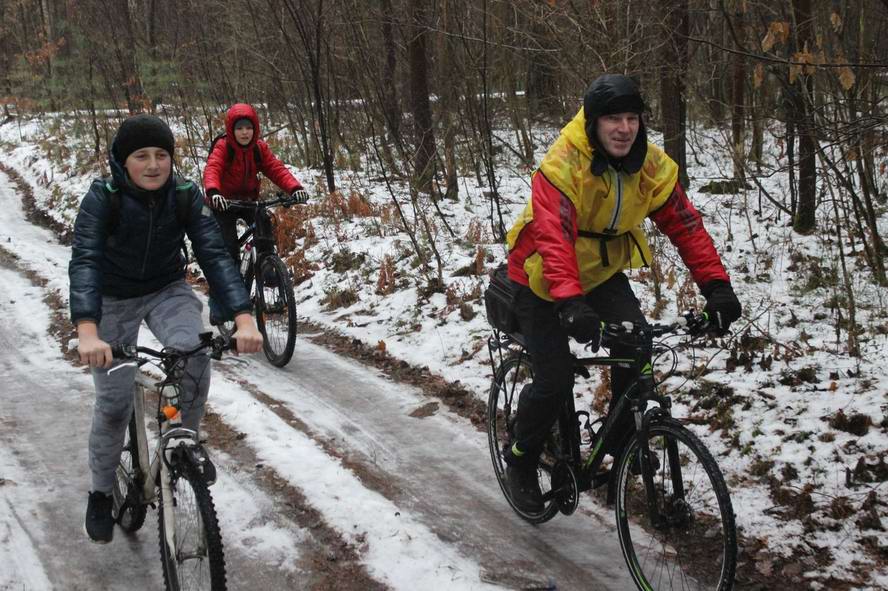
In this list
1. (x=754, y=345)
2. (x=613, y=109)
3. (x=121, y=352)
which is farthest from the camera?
(x=754, y=345)

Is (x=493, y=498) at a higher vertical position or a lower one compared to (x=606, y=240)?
lower

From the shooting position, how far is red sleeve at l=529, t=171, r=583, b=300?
3.63 metres

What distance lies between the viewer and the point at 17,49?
33.8 metres

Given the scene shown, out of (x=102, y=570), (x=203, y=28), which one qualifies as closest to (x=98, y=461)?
(x=102, y=570)

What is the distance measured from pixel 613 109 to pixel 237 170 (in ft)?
17.7

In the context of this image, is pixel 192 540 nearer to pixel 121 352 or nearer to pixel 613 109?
pixel 121 352

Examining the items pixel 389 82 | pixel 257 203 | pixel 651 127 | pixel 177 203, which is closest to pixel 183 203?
pixel 177 203

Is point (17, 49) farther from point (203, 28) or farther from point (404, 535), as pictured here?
point (404, 535)

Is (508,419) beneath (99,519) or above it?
above

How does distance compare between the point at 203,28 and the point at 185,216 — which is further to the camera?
the point at 203,28

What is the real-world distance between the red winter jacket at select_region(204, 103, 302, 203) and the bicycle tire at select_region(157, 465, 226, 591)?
15.8 ft

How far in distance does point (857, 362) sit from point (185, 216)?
15.6 ft

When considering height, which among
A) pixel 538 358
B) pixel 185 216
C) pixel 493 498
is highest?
pixel 185 216

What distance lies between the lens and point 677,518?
147 inches
